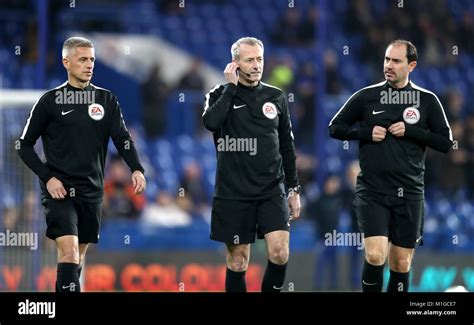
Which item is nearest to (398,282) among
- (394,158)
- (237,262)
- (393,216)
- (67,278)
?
(393,216)

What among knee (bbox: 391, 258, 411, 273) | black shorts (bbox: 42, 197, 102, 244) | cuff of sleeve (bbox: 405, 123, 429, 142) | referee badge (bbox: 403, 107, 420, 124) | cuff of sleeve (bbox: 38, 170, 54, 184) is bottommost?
knee (bbox: 391, 258, 411, 273)

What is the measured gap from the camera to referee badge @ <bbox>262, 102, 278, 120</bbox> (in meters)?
9.86

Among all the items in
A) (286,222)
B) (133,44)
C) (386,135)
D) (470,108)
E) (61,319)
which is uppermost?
(133,44)

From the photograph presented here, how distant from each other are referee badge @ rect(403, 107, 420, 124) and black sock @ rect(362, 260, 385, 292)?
117 centimetres

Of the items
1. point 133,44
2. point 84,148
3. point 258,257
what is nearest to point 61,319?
point 84,148

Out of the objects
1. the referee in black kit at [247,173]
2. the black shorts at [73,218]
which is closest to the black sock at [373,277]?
the referee in black kit at [247,173]

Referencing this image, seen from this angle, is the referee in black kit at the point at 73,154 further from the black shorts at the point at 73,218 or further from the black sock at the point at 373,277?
the black sock at the point at 373,277

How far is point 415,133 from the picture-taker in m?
9.85

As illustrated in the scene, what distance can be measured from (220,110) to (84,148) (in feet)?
3.55

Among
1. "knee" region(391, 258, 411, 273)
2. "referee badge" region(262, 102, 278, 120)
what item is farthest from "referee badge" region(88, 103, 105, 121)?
"knee" region(391, 258, 411, 273)

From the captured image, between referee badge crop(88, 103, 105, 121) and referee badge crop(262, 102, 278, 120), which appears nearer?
referee badge crop(88, 103, 105, 121)

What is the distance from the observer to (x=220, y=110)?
968 centimetres

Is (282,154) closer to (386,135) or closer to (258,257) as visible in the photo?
(386,135)

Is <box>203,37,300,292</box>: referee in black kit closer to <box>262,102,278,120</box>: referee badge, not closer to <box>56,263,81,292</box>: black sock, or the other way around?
<box>262,102,278,120</box>: referee badge
